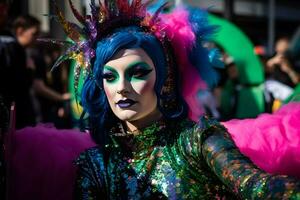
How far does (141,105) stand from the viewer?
171cm

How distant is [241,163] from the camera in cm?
138

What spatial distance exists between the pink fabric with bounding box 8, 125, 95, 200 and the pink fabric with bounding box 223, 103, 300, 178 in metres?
0.54

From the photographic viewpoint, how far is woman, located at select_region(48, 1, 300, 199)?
168cm

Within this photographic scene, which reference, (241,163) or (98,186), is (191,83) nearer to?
(98,186)

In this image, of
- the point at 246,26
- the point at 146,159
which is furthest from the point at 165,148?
the point at 246,26

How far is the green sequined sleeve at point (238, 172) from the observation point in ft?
4.07

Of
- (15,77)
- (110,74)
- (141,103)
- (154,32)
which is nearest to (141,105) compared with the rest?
(141,103)

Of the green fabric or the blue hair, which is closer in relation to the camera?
the blue hair

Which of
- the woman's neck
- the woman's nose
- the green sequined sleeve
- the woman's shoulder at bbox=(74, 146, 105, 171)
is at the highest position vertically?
the woman's nose

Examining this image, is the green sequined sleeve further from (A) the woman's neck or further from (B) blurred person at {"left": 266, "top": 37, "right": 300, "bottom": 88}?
(B) blurred person at {"left": 266, "top": 37, "right": 300, "bottom": 88}

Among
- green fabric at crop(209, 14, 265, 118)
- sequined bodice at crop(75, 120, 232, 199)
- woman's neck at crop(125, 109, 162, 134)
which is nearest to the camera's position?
sequined bodice at crop(75, 120, 232, 199)

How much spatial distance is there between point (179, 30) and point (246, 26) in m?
11.9

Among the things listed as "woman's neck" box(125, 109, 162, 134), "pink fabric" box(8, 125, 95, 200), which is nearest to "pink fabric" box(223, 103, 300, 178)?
"woman's neck" box(125, 109, 162, 134)

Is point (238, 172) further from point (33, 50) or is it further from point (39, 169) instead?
point (33, 50)
